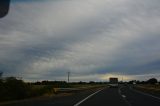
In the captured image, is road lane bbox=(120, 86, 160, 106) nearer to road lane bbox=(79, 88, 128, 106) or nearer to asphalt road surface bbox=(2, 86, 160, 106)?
asphalt road surface bbox=(2, 86, 160, 106)

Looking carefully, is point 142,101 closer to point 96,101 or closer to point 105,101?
point 105,101

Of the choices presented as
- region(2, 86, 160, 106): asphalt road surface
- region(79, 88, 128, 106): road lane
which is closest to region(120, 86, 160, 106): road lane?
region(2, 86, 160, 106): asphalt road surface

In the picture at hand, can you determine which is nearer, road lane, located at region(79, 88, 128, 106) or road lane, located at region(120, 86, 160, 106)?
road lane, located at region(79, 88, 128, 106)

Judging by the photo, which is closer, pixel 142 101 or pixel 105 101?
pixel 105 101

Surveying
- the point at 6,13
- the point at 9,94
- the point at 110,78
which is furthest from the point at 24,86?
the point at 110,78

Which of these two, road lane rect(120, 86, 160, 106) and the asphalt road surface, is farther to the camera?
road lane rect(120, 86, 160, 106)

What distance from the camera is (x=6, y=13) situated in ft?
17.5

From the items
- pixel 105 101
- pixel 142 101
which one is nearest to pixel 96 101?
pixel 105 101

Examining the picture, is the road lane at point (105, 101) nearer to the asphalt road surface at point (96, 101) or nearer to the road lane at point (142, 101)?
the asphalt road surface at point (96, 101)

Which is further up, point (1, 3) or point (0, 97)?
point (1, 3)

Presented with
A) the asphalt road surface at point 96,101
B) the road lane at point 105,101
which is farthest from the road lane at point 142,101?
the road lane at point 105,101

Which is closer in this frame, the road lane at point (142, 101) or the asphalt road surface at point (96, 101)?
the asphalt road surface at point (96, 101)

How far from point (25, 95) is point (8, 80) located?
2.14 metres

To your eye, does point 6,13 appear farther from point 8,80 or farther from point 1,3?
point 8,80
